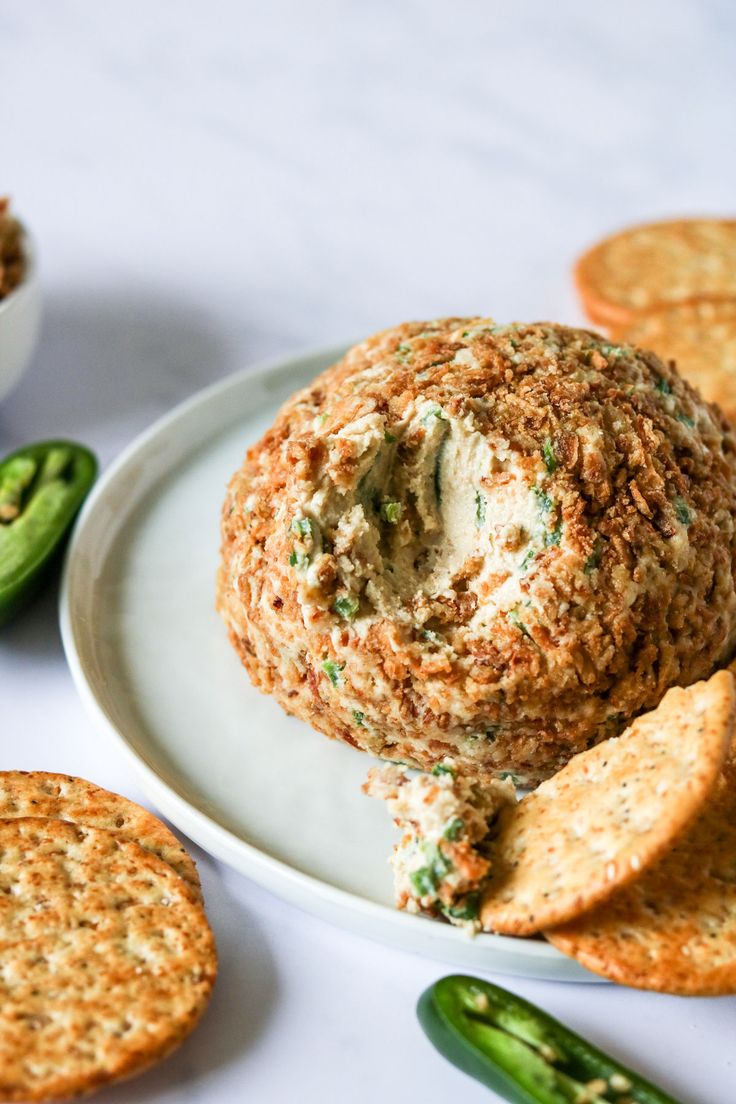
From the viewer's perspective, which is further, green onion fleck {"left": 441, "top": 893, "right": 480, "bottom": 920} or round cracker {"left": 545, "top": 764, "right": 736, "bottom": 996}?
green onion fleck {"left": 441, "top": 893, "right": 480, "bottom": 920}

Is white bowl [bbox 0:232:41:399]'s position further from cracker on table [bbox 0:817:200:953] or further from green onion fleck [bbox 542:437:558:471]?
green onion fleck [bbox 542:437:558:471]

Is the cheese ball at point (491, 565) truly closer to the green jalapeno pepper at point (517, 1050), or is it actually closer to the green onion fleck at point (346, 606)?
the green onion fleck at point (346, 606)

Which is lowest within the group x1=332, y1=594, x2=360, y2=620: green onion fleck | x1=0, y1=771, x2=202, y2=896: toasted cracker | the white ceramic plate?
x1=0, y1=771, x2=202, y2=896: toasted cracker

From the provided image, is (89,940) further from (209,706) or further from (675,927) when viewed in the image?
(675,927)

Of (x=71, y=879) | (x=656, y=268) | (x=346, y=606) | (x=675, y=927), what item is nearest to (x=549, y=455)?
(x=346, y=606)

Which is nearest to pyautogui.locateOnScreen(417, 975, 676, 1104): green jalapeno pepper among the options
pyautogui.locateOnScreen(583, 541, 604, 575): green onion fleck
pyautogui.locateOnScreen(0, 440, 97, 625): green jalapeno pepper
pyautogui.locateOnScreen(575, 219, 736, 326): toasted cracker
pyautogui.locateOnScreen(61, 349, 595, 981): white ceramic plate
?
pyautogui.locateOnScreen(61, 349, 595, 981): white ceramic plate

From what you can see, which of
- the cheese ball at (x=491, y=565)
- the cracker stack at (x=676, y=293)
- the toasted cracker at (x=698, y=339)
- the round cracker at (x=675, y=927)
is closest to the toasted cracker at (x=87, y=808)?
the cheese ball at (x=491, y=565)

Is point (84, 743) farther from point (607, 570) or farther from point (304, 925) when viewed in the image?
point (607, 570)
